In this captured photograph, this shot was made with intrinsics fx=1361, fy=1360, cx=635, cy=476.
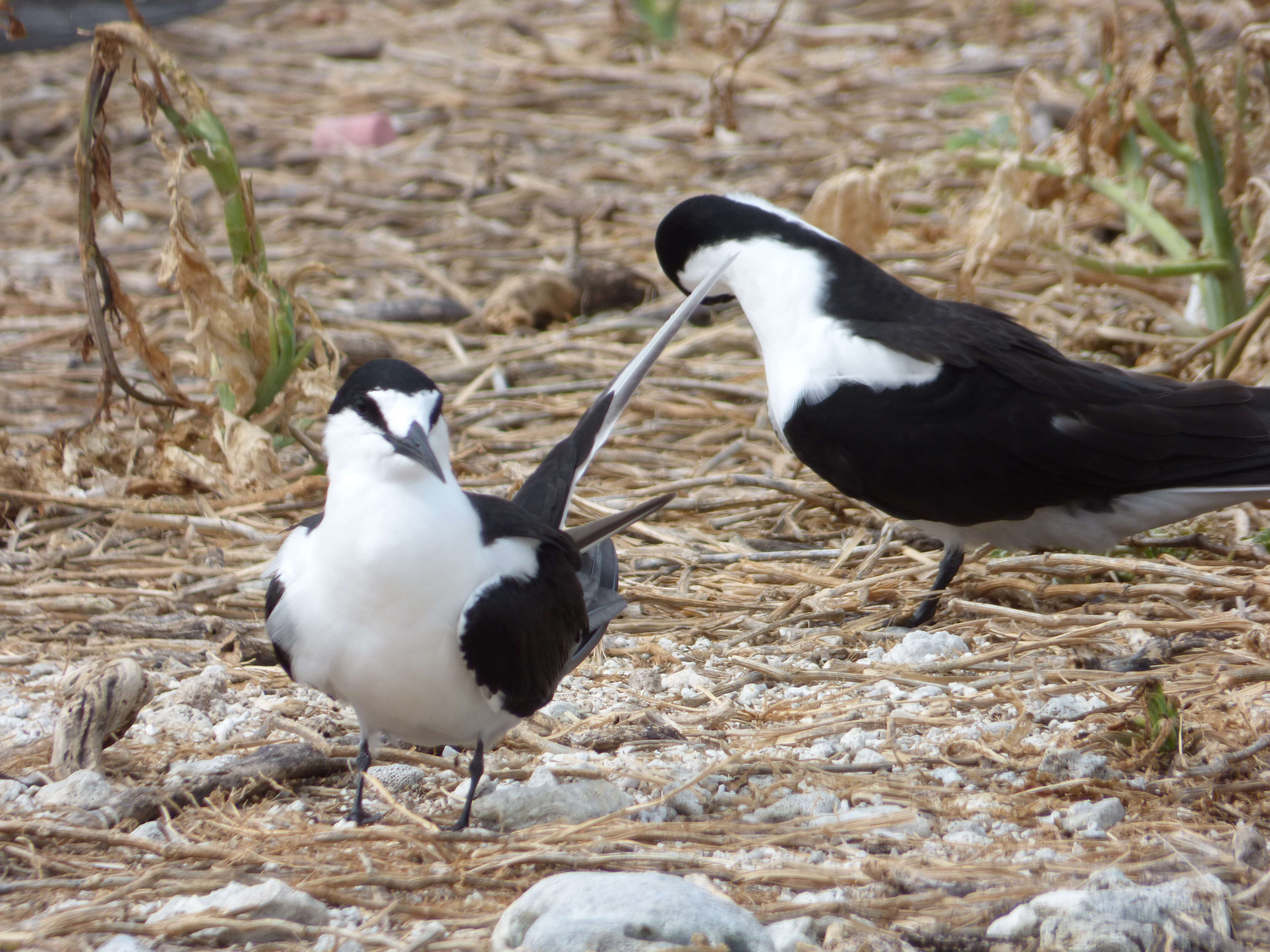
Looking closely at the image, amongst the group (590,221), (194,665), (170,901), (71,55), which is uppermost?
(71,55)

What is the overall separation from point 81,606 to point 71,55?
6.44m

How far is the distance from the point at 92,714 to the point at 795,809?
1.32 m

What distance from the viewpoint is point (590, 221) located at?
21.9ft

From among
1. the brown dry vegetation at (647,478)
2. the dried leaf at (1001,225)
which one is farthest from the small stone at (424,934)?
the dried leaf at (1001,225)

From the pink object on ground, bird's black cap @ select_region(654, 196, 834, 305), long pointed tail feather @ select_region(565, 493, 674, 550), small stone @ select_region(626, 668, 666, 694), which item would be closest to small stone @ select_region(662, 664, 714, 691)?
small stone @ select_region(626, 668, 666, 694)

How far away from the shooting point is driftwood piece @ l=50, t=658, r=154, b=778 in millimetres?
2553

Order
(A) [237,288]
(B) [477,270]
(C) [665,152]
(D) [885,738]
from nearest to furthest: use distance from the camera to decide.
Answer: (D) [885,738]
(A) [237,288]
(B) [477,270]
(C) [665,152]

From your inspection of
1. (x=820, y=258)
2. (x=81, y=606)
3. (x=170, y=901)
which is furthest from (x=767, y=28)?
(x=170, y=901)

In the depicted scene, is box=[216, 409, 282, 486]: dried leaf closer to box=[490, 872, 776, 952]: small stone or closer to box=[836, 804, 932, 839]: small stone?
box=[836, 804, 932, 839]: small stone

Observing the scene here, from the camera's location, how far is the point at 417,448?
7.32 feet

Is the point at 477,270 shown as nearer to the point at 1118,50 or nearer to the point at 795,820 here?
the point at 1118,50

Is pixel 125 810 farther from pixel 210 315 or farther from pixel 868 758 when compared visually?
pixel 210 315

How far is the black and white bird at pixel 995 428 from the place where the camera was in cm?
339

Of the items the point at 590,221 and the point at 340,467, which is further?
the point at 590,221
